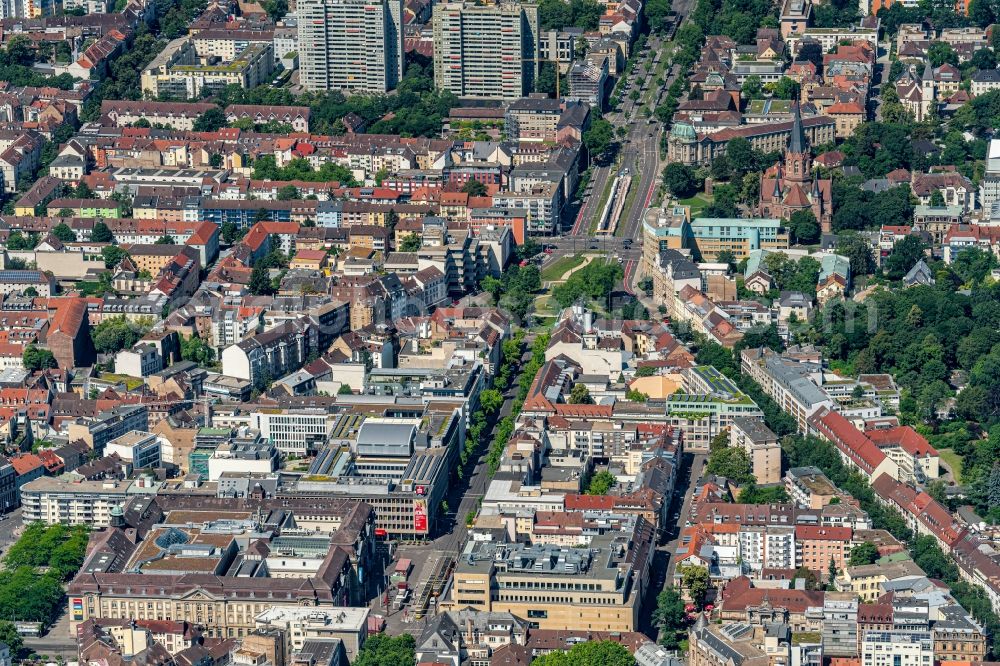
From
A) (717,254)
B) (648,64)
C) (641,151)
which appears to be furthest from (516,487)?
(648,64)

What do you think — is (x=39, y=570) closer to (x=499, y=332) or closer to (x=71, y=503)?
(x=71, y=503)

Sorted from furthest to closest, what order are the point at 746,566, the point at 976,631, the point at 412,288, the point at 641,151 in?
the point at 641,151
the point at 412,288
the point at 746,566
the point at 976,631

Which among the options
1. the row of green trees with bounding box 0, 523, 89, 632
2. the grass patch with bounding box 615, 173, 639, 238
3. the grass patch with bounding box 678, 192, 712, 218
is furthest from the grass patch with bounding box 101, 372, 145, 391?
the grass patch with bounding box 678, 192, 712, 218

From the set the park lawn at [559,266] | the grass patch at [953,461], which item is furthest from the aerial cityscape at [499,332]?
the grass patch at [953,461]

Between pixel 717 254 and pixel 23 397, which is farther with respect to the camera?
pixel 717 254

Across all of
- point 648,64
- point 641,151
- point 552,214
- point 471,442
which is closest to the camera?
point 471,442

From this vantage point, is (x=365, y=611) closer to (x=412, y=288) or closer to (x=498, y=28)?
(x=412, y=288)

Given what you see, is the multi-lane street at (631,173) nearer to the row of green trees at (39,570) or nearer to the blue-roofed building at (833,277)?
the blue-roofed building at (833,277)
